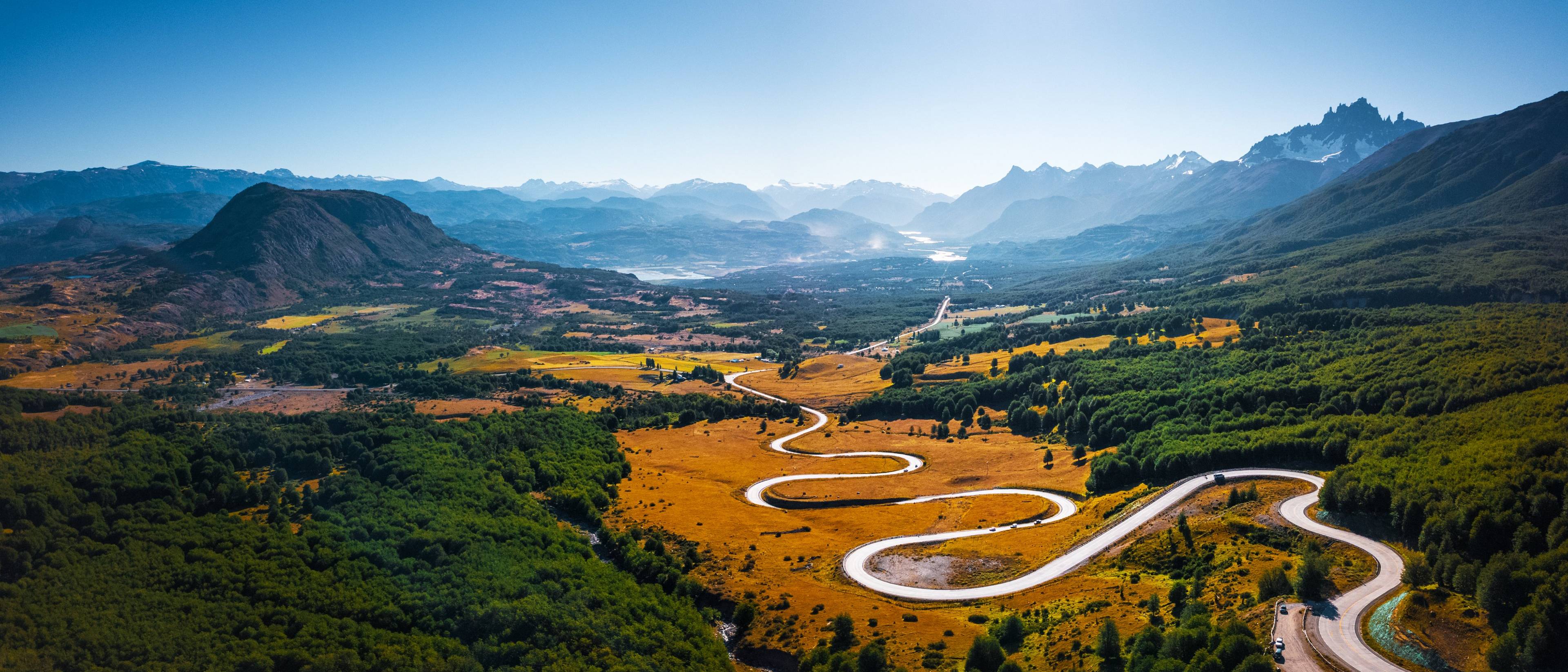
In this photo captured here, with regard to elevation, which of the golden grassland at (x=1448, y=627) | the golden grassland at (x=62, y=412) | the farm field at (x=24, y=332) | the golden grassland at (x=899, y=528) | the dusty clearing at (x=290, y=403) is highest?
the farm field at (x=24, y=332)

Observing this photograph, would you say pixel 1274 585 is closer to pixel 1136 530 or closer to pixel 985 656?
pixel 1136 530

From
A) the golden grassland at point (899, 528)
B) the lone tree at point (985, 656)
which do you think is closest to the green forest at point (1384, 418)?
the golden grassland at point (899, 528)

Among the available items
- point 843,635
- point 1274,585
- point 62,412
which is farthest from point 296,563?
point 1274,585

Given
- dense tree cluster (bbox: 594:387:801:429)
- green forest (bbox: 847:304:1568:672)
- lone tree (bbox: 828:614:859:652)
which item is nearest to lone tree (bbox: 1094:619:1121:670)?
lone tree (bbox: 828:614:859:652)

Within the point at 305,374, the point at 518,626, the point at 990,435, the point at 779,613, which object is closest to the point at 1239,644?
the point at 779,613

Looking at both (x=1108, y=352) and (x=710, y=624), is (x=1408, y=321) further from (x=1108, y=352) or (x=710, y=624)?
(x=710, y=624)

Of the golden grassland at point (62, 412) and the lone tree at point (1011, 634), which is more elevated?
the golden grassland at point (62, 412)

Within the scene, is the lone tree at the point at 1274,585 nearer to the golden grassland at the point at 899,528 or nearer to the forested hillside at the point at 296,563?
the golden grassland at the point at 899,528
